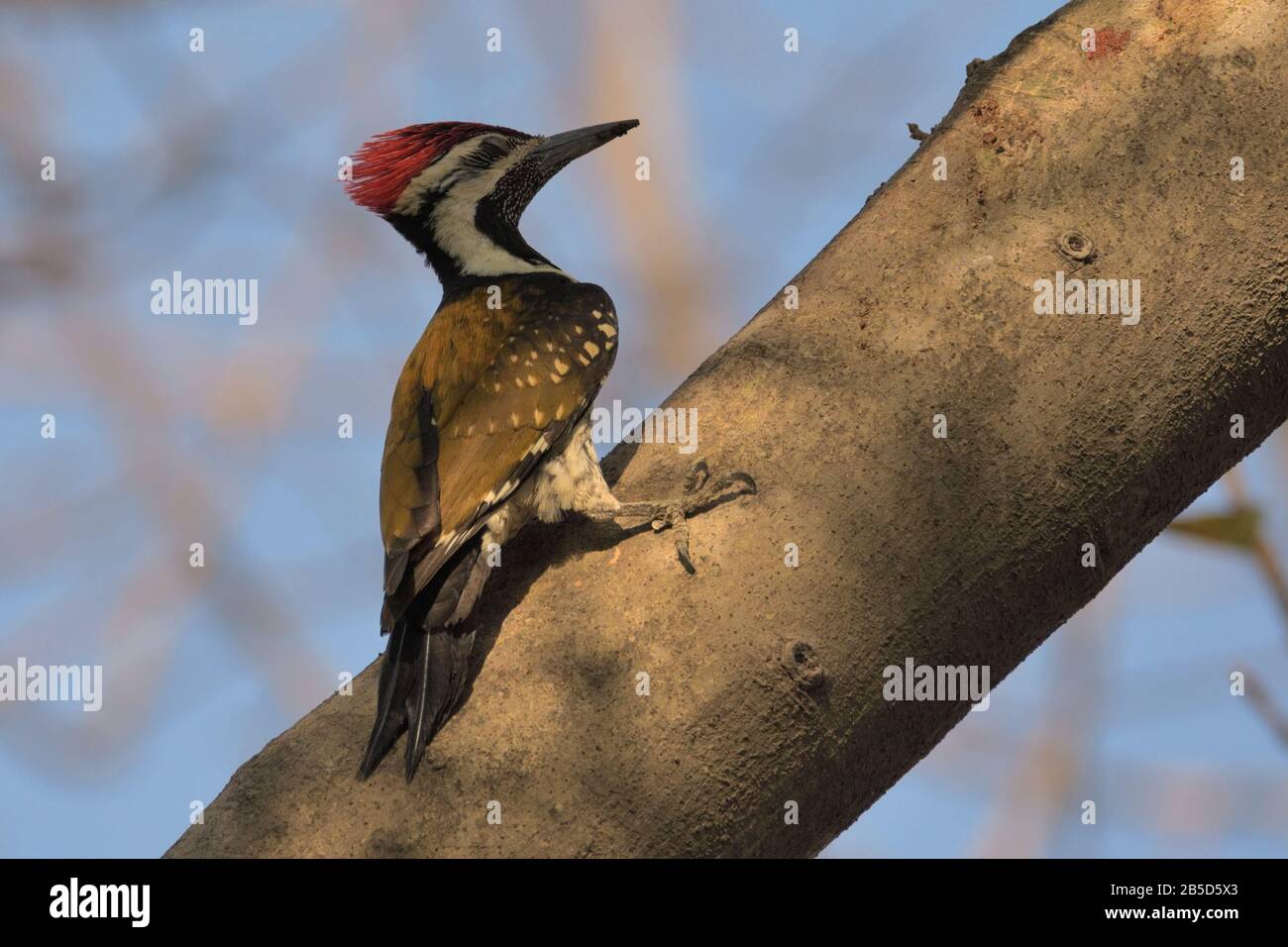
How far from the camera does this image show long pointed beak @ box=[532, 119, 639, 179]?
4305 millimetres

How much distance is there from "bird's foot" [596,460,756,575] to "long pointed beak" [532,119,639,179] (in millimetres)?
2101

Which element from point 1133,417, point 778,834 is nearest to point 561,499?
A: point 778,834

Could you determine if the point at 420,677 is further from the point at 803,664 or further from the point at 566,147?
the point at 566,147

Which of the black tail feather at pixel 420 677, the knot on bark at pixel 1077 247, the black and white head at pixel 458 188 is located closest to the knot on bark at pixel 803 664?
the black tail feather at pixel 420 677

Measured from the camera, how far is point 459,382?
131 inches

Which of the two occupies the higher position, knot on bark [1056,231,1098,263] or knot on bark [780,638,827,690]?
knot on bark [1056,231,1098,263]

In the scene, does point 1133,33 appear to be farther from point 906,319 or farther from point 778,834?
point 778,834

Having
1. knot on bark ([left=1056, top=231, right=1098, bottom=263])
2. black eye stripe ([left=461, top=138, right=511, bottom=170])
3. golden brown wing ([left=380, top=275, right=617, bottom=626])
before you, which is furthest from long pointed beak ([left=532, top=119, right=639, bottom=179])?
knot on bark ([left=1056, top=231, right=1098, bottom=263])

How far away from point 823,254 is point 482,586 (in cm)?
92

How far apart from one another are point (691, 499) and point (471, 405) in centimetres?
102

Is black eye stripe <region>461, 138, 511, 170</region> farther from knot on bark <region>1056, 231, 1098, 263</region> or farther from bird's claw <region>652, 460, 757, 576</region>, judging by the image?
knot on bark <region>1056, 231, 1098, 263</region>

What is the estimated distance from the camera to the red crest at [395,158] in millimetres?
4012

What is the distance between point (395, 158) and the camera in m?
4.03

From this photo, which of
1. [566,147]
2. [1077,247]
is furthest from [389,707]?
[566,147]
